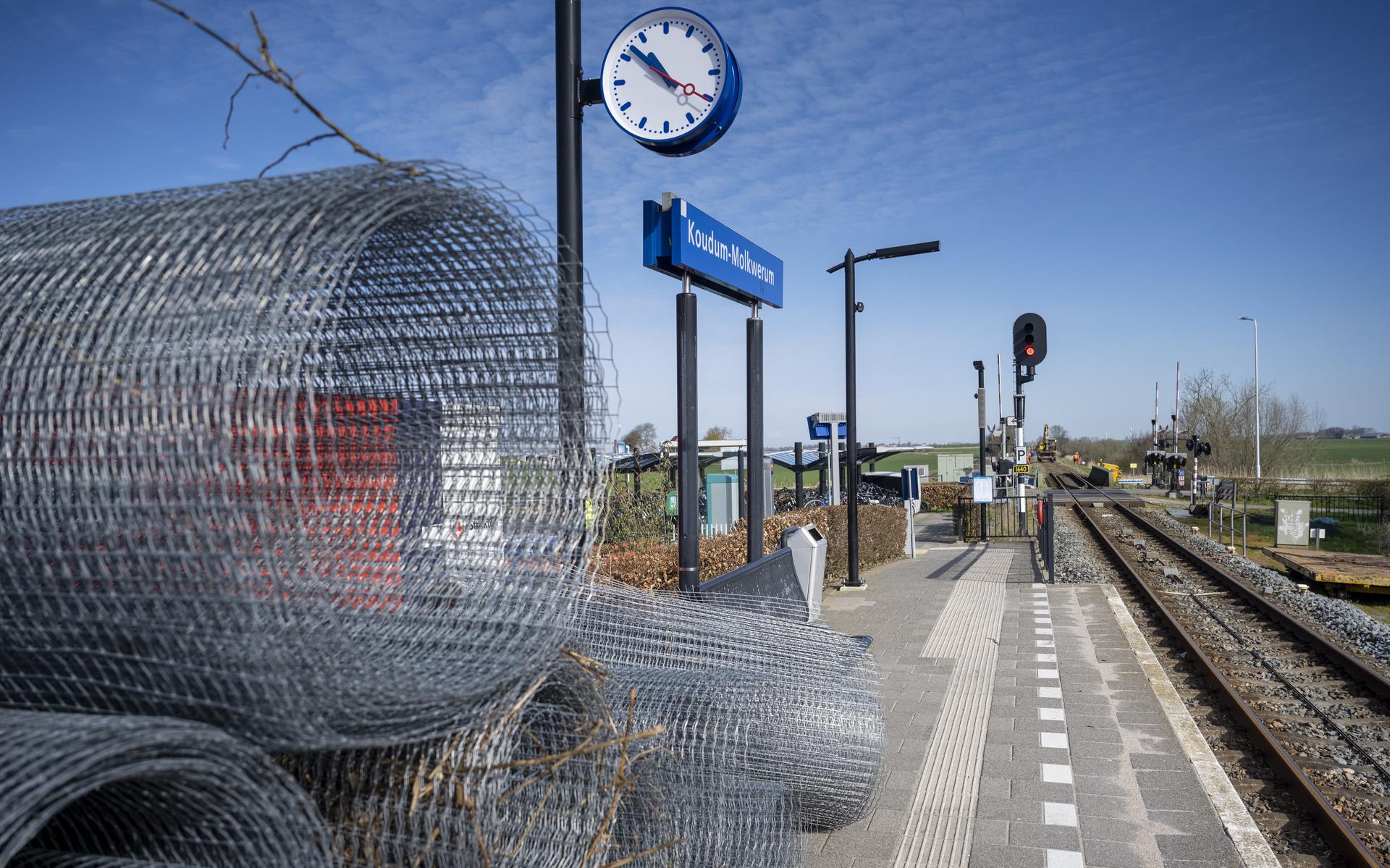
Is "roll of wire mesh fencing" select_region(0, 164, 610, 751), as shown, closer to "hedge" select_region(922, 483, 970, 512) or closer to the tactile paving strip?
the tactile paving strip

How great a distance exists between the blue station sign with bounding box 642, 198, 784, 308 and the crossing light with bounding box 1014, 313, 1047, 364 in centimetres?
616

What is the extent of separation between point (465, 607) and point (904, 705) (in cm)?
521

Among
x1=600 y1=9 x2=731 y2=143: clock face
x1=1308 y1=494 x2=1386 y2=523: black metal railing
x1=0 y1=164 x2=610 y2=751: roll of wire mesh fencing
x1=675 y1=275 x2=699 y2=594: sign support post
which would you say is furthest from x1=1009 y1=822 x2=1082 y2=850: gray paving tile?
x1=1308 y1=494 x2=1386 y2=523: black metal railing

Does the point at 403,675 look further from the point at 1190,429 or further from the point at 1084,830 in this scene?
the point at 1190,429

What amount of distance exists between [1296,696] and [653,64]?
24.4ft

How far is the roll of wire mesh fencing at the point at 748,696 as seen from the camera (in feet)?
11.0

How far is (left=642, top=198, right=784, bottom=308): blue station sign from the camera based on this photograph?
6.16m

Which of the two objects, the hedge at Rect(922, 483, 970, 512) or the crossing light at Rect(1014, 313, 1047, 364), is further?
the hedge at Rect(922, 483, 970, 512)

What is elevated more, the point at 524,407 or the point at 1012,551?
the point at 524,407

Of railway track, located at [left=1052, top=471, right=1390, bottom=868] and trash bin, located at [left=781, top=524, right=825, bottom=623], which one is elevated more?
trash bin, located at [left=781, top=524, right=825, bottom=623]

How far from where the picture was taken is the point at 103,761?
4.63 ft

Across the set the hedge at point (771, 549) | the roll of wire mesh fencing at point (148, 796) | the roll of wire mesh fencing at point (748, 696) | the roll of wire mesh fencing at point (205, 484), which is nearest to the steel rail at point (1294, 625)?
the hedge at point (771, 549)

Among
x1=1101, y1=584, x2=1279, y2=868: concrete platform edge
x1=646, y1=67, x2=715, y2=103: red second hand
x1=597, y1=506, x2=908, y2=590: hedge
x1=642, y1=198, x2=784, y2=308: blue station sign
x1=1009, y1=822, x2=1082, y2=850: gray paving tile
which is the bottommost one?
x1=1101, y1=584, x2=1279, y2=868: concrete platform edge

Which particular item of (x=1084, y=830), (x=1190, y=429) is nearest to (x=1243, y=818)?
(x=1084, y=830)
